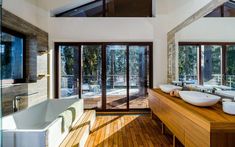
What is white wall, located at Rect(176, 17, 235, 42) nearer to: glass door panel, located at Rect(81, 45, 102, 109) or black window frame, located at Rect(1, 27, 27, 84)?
glass door panel, located at Rect(81, 45, 102, 109)

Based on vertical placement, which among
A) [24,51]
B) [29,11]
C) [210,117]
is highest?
Answer: [29,11]

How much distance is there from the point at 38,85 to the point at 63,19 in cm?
186

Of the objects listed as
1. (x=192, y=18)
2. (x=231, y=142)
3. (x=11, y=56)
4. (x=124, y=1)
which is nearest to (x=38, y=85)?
(x=11, y=56)

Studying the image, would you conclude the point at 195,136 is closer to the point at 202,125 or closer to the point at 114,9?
the point at 202,125

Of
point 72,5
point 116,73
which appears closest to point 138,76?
point 116,73

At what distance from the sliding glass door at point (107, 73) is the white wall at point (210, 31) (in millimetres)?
1764

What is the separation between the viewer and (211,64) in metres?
3.50

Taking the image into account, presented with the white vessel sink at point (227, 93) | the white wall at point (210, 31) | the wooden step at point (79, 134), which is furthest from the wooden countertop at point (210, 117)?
the wooden step at point (79, 134)

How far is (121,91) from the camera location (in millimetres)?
6156

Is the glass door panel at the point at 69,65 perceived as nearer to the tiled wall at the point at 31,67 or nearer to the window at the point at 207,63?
the tiled wall at the point at 31,67

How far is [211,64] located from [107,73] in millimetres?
3138

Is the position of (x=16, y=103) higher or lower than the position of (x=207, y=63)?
lower

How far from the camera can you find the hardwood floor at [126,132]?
372cm

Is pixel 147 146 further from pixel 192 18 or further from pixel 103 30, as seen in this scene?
pixel 103 30
